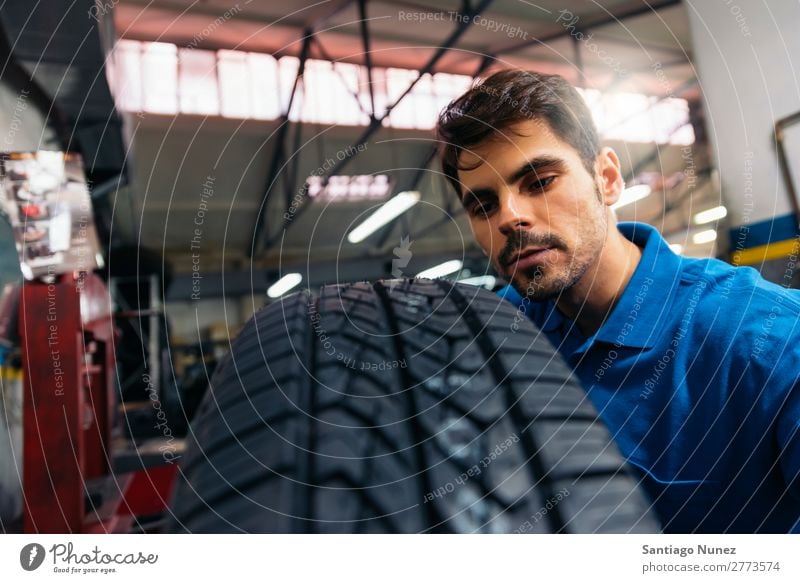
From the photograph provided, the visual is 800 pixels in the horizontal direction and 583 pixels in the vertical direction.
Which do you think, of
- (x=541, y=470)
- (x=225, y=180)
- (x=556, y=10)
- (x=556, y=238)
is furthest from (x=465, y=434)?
(x=556, y=10)

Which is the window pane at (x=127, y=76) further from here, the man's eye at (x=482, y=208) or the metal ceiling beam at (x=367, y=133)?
the man's eye at (x=482, y=208)

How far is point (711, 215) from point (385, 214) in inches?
12.4

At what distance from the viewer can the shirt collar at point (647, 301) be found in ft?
1.40

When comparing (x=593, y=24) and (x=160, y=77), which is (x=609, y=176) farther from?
(x=160, y=77)

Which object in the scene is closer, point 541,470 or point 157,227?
point 541,470

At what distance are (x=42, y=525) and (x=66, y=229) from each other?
0.33 metres

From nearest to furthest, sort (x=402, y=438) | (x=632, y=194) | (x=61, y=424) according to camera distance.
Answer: (x=402, y=438)
(x=632, y=194)
(x=61, y=424)

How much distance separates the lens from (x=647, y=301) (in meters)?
0.44

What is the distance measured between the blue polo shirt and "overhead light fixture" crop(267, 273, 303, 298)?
181 mm

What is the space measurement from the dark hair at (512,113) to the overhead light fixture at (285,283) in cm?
16

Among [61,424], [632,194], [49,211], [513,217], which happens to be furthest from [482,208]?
[61,424]

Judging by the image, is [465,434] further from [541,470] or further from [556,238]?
[556,238]

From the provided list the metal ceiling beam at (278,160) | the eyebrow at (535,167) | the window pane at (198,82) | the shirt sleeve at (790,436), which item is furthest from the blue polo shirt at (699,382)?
the window pane at (198,82)

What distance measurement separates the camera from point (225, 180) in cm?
49
